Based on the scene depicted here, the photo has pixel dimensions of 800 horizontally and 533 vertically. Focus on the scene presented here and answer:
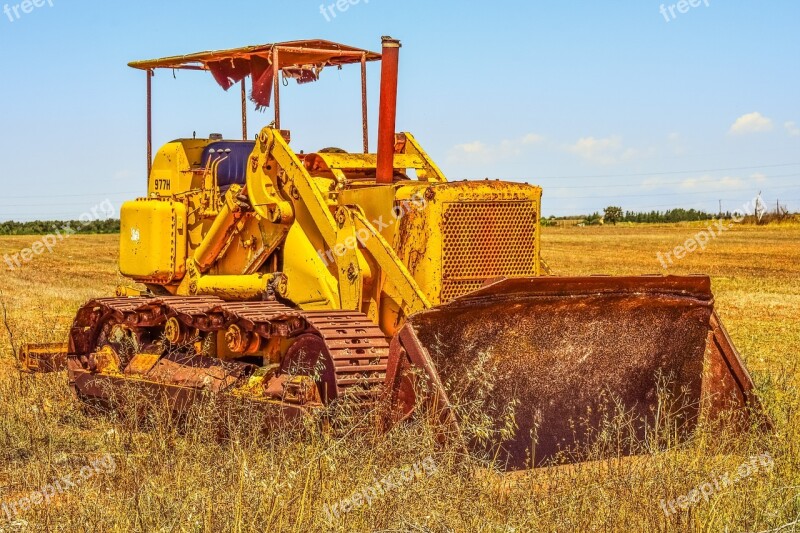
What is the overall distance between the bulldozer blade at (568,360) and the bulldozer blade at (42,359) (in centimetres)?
443

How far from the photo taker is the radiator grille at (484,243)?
725 centimetres

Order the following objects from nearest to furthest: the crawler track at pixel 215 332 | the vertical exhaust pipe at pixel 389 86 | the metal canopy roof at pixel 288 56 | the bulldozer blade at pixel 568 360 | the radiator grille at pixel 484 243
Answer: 1. the bulldozer blade at pixel 568 360
2. the crawler track at pixel 215 332
3. the radiator grille at pixel 484 243
4. the vertical exhaust pipe at pixel 389 86
5. the metal canopy roof at pixel 288 56

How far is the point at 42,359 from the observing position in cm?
947

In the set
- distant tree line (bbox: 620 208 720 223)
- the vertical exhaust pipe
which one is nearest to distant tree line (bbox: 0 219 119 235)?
distant tree line (bbox: 620 208 720 223)

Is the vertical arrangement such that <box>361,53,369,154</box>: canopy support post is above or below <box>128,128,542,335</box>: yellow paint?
above

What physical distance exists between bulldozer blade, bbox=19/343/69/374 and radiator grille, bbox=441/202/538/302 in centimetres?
404

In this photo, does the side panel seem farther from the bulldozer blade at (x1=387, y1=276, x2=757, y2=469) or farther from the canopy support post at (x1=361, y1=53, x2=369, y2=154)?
the bulldozer blade at (x1=387, y1=276, x2=757, y2=469)

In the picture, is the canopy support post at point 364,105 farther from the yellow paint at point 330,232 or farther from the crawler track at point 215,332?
the crawler track at point 215,332

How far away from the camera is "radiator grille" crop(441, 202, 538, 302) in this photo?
725cm

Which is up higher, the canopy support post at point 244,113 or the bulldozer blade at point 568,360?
the canopy support post at point 244,113

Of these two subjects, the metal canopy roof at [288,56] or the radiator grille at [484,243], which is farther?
the metal canopy roof at [288,56]

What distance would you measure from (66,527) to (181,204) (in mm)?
5232

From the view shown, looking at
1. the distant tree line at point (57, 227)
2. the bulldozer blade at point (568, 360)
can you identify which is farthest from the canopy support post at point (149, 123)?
the distant tree line at point (57, 227)

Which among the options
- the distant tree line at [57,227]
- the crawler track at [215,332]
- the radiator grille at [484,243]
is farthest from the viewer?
the distant tree line at [57,227]
